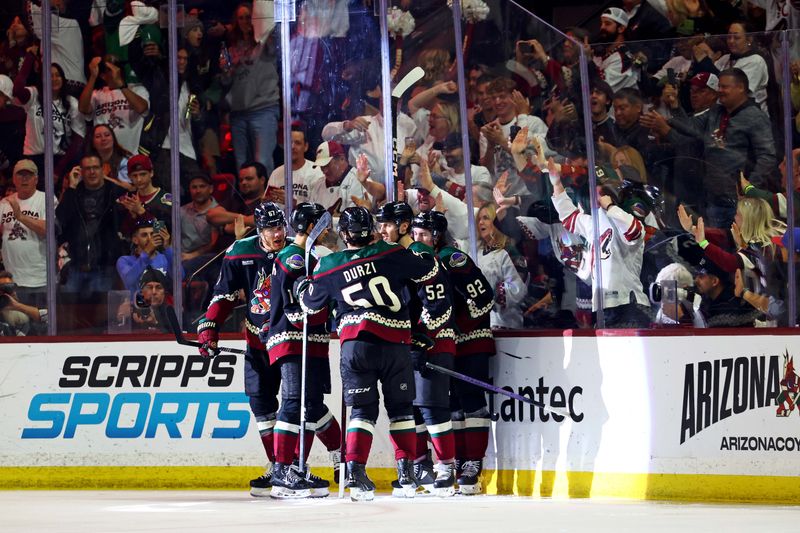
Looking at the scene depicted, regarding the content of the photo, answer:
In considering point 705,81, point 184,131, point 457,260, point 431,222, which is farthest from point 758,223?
point 184,131

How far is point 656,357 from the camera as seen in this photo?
7191 millimetres

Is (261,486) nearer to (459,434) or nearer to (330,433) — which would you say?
(330,433)

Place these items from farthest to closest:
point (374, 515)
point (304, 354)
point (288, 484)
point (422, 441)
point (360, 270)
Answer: point (422, 441), point (288, 484), point (304, 354), point (360, 270), point (374, 515)

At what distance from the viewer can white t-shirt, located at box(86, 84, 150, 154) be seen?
8688 mm

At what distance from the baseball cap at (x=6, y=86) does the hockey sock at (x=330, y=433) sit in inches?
129

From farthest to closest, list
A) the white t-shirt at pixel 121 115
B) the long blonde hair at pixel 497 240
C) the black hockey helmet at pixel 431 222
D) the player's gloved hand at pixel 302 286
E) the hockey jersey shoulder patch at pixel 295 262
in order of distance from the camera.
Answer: the white t-shirt at pixel 121 115 → the long blonde hair at pixel 497 240 → the black hockey helmet at pixel 431 222 → the hockey jersey shoulder patch at pixel 295 262 → the player's gloved hand at pixel 302 286

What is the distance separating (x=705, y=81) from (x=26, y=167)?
180 inches

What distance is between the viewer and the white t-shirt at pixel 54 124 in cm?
870

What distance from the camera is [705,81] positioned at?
Result: 8586 mm

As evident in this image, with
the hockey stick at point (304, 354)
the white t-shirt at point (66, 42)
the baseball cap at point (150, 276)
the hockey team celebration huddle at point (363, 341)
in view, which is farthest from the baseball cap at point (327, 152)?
the white t-shirt at point (66, 42)

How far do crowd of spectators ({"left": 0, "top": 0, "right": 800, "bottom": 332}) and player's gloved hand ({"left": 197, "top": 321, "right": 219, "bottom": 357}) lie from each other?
0.83 meters

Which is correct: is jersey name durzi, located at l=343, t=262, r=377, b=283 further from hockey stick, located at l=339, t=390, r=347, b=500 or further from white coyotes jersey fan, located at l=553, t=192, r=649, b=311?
white coyotes jersey fan, located at l=553, t=192, r=649, b=311

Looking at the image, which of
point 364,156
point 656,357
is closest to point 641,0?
point 364,156

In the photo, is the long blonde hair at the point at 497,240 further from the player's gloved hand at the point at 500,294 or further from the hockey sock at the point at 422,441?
the hockey sock at the point at 422,441
